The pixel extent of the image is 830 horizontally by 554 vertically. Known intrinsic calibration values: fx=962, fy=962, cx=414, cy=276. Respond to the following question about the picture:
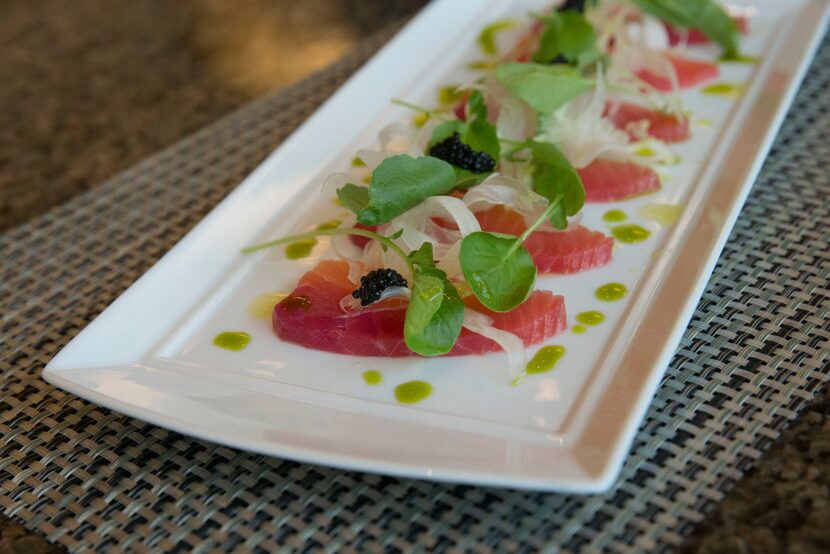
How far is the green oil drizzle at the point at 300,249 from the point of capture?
1.85m

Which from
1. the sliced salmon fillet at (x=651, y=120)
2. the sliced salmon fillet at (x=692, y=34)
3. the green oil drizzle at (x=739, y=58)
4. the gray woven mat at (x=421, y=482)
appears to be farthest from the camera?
the sliced salmon fillet at (x=692, y=34)

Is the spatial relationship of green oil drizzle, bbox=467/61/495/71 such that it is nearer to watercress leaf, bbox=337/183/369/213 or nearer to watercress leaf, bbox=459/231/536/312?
watercress leaf, bbox=337/183/369/213

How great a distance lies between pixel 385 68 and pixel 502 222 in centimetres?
80

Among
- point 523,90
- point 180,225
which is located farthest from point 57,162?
point 523,90

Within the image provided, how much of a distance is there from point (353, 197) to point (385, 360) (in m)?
0.36

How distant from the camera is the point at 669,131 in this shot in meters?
2.14

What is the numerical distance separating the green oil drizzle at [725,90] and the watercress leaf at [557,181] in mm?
651

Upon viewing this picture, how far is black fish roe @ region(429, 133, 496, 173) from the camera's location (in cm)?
182

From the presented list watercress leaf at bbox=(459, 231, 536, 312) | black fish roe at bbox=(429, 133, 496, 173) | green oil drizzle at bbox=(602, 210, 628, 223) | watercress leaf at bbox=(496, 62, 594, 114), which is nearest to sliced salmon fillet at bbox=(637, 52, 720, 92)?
watercress leaf at bbox=(496, 62, 594, 114)

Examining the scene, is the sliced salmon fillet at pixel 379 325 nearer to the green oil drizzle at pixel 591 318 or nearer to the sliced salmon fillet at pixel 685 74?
the green oil drizzle at pixel 591 318

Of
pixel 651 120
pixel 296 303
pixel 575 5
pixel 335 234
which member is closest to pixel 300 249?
pixel 335 234

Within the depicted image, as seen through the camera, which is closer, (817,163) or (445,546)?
(445,546)

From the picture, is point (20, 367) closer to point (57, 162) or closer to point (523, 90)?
point (57, 162)

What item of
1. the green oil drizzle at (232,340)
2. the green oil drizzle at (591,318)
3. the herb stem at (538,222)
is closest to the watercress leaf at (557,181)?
the herb stem at (538,222)
